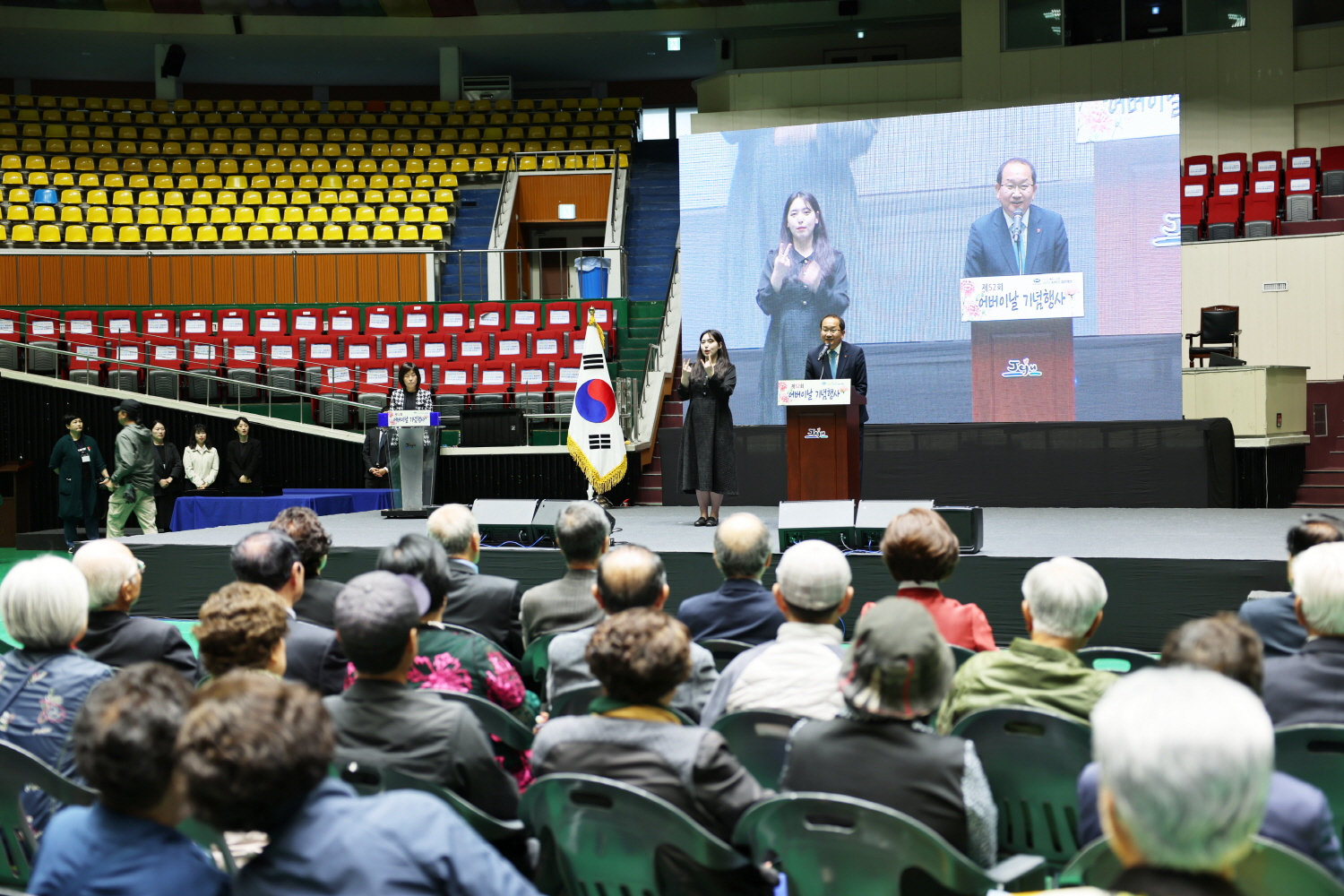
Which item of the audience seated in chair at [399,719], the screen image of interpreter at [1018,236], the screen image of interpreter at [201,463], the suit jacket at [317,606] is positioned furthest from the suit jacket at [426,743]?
the screen image of interpreter at [201,463]

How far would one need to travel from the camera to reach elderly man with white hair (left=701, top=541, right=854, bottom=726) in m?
2.41

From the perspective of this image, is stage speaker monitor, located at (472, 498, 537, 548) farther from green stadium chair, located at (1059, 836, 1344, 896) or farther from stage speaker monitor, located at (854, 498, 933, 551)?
green stadium chair, located at (1059, 836, 1344, 896)

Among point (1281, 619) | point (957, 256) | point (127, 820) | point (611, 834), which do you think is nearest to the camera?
point (127, 820)

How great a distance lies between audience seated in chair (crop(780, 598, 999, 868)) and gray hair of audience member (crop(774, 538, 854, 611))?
661 millimetres

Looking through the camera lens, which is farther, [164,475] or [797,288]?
[164,475]

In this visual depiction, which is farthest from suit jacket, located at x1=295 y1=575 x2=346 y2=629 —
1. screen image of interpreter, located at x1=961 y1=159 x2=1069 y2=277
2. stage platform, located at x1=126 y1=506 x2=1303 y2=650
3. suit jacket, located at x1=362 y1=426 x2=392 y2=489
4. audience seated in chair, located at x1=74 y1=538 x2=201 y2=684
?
screen image of interpreter, located at x1=961 y1=159 x2=1069 y2=277

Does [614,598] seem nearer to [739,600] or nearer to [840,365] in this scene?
[739,600]

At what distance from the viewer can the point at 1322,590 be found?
7.91 ft

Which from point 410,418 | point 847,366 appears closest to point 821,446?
point 847,366

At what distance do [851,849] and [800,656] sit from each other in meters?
0.72

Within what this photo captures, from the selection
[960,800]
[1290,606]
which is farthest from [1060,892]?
[1290,606]

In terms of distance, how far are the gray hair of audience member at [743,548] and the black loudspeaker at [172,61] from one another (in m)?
17.6

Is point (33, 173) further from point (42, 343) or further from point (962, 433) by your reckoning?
point (962, 433)

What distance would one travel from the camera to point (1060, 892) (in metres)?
1.19
